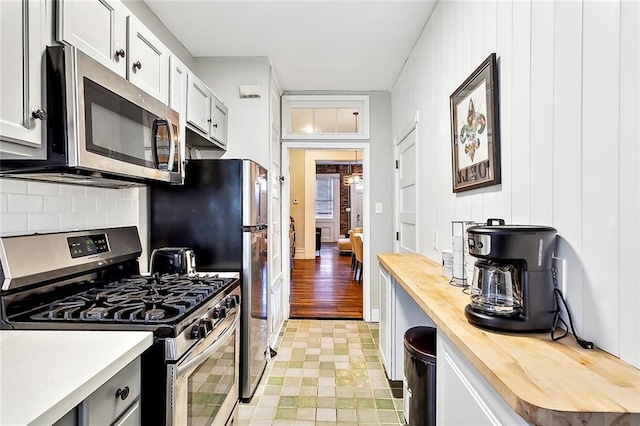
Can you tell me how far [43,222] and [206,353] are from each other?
877 millimetres

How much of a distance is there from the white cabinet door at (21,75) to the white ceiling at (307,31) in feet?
4.65

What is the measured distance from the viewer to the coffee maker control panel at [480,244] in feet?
3.43

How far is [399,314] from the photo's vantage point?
7.56 ft

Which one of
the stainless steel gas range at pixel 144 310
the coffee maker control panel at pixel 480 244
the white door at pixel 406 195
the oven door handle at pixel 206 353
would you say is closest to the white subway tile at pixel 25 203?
the stainless steel gas range at pixel 144 310

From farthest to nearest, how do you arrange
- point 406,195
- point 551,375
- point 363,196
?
point 363,196
point 406,195
point 551,375

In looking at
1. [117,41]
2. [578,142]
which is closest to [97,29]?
[117,41]

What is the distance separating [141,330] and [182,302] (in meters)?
0.25

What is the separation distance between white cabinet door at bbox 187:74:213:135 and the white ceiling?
0.49 m

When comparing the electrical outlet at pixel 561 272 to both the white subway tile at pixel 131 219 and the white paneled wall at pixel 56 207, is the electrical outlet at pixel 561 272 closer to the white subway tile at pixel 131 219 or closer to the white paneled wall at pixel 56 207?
the white paneled wall at pixel 56 207

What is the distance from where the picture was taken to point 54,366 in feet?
2.99

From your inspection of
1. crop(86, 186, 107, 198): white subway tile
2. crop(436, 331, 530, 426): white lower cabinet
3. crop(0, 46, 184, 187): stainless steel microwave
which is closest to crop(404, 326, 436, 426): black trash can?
crop(436, 331, 530, 426): white lower cabinet

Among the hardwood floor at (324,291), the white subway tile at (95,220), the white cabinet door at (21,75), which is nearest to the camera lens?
the white cabinet door at (21,75)

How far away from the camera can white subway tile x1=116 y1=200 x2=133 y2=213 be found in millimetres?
2016

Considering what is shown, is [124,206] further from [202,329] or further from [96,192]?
[202,329]
